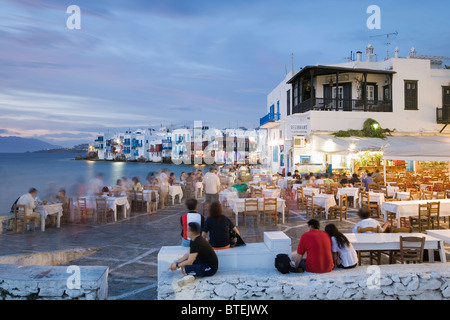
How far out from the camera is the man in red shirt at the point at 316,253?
4.56 m

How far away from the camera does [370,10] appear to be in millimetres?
7320

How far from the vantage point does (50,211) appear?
10.7m

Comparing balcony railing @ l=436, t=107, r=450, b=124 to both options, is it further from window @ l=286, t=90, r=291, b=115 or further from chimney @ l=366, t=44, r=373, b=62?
window @ l=286, t=90, r=291, b=115

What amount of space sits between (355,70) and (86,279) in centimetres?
2146

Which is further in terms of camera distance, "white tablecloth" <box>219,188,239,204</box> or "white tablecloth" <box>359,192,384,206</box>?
"white tablecloth" <box>359,192,384,206</box>

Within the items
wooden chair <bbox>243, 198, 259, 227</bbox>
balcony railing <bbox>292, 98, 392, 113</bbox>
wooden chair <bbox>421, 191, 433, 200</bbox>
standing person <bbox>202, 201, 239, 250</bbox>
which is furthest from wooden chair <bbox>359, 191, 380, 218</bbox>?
balcony railing <bbox>292, 98, 392, 113</bbox>

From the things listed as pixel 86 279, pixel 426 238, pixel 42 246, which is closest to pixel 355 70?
pixel 426 238

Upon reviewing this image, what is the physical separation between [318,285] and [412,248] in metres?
2.16

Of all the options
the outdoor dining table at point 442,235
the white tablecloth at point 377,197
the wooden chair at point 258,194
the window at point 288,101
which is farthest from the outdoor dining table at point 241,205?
the window at point 288,101

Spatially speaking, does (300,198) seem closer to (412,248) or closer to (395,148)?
(395,148)

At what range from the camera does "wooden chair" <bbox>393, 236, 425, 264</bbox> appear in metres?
5.41

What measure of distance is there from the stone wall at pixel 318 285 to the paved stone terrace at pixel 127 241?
5.05 ft

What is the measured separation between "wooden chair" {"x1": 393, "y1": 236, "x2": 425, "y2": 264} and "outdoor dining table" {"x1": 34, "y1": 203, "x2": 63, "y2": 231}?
953 cm

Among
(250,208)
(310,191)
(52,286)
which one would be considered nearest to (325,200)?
(310,191)
